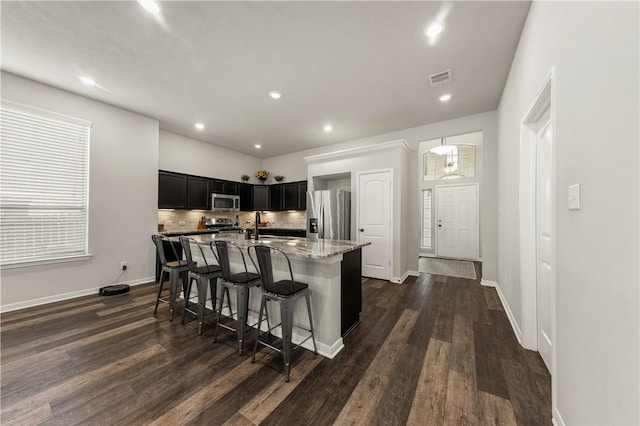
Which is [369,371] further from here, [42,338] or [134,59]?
[134,59]

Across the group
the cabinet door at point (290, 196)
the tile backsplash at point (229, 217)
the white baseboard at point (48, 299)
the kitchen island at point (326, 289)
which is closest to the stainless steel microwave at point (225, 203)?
the tile backsplash at point (229, 217)

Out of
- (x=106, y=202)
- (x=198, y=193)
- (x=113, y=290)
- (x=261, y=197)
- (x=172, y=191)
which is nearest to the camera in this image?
(x=113, y=290)

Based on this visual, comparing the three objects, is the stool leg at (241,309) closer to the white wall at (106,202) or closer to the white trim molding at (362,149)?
the white wall at (106,202)

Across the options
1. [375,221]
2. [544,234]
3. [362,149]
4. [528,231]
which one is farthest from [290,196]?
[544,234]

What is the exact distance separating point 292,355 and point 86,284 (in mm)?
3773

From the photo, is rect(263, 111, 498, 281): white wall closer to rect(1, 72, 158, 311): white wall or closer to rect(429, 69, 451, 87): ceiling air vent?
rect(429, 69, 451, 87): ceiling air vent

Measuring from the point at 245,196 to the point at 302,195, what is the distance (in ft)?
5.59

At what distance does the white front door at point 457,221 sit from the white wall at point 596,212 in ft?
18.6

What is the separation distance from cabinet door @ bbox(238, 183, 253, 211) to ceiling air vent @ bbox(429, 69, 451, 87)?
5.13 meters

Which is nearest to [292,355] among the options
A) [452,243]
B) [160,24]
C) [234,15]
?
[234,15]

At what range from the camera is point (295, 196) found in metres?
6.43

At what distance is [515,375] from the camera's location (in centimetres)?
184

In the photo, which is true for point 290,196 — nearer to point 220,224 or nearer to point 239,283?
point 220,224

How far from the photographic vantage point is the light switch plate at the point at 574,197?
3.87 ft
